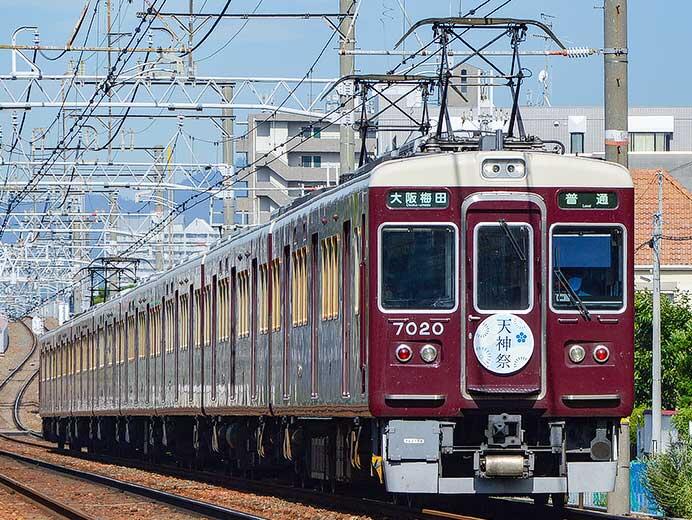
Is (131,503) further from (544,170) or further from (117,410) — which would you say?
(117,410)

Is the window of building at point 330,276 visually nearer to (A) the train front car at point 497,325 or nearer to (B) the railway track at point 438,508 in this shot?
(A) the train front car at point 497,325

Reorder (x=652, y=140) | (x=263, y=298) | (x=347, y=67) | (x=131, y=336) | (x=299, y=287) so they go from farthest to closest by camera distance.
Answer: (x=652, y=140)
(x=131, y=336)
(x=347, y=67)
(x=263, y=298)
(x=299, y=287)

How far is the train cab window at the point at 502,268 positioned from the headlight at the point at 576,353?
0.50 m

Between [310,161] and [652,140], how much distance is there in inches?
1107

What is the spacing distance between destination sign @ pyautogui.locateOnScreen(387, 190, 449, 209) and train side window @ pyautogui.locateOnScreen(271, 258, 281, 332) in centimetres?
464

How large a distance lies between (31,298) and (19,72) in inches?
3060

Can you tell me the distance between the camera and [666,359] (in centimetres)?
3778

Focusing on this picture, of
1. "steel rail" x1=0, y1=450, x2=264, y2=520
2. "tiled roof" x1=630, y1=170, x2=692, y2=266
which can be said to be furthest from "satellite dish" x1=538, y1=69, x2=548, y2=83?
"steel rail" x1=0, y1=450, x2=264, y2=520

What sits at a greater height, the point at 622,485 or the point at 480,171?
the point at 480,171

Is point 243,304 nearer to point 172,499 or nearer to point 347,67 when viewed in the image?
point 172,499

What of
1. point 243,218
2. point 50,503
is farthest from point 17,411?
point 50,503

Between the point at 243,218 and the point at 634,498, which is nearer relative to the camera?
the point at 634,498

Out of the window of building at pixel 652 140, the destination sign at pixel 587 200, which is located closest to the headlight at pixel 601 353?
the destination sign at pixel 587 200

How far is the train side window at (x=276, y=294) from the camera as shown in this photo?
1811 cm
